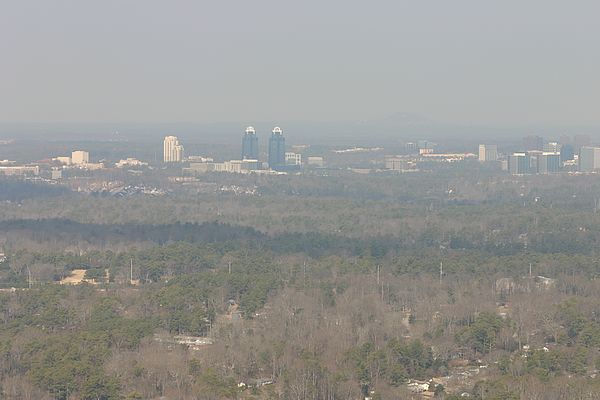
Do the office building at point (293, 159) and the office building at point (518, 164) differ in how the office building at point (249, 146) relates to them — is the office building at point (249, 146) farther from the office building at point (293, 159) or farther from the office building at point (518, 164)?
the office building at point (518, 164)

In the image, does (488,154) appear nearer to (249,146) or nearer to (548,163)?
(548,163)

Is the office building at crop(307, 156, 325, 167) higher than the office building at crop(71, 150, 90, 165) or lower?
lower

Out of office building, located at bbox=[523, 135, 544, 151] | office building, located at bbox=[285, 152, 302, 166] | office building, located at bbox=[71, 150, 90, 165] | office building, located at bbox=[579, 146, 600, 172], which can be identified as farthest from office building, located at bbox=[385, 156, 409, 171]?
office building, located at bbox=[71, 150, 90, 165]

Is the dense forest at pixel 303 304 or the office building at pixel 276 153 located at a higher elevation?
the office building at pixel 276 153

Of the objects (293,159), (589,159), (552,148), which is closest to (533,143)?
(552,148)

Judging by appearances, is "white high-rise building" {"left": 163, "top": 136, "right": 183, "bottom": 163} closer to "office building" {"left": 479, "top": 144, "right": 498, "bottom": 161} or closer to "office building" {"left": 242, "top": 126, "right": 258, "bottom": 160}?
"office building" {"left": 242, "top": 126, "right": 258, "bottom": 160}

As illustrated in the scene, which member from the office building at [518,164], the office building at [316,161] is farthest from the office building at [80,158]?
the office building at [518,164]
